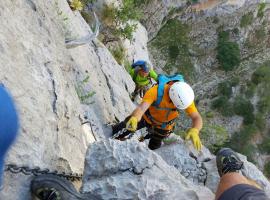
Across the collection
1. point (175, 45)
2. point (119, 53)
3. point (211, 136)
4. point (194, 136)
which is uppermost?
point (194, 136)

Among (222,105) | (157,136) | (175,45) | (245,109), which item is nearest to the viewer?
(157,136)

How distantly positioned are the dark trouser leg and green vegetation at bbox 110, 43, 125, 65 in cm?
501

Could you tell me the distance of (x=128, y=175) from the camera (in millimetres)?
3613

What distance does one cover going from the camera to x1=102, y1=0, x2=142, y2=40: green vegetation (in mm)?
11664

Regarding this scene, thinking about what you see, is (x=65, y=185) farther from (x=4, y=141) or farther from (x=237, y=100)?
(x=237, y=100)

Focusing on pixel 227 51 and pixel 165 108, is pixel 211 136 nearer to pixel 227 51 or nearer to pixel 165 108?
pixel 165 108

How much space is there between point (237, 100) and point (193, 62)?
4776 millimetres

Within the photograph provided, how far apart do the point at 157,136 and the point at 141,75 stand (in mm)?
3120

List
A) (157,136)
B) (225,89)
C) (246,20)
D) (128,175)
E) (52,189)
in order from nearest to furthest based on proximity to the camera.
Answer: (52,189) < (128,175) < (157,136) < (225,89) < (246,20)

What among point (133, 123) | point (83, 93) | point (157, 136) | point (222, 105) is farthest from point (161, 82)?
point (222, 105)

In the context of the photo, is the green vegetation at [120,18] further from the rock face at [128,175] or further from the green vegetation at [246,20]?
the green vegetation at [246,20]

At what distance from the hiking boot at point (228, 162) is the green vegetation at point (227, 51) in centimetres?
3008

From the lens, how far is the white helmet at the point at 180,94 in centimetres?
573

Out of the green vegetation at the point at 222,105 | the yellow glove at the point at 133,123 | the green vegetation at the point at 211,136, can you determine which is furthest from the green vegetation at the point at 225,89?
the yellow glove at the point at 133,123
